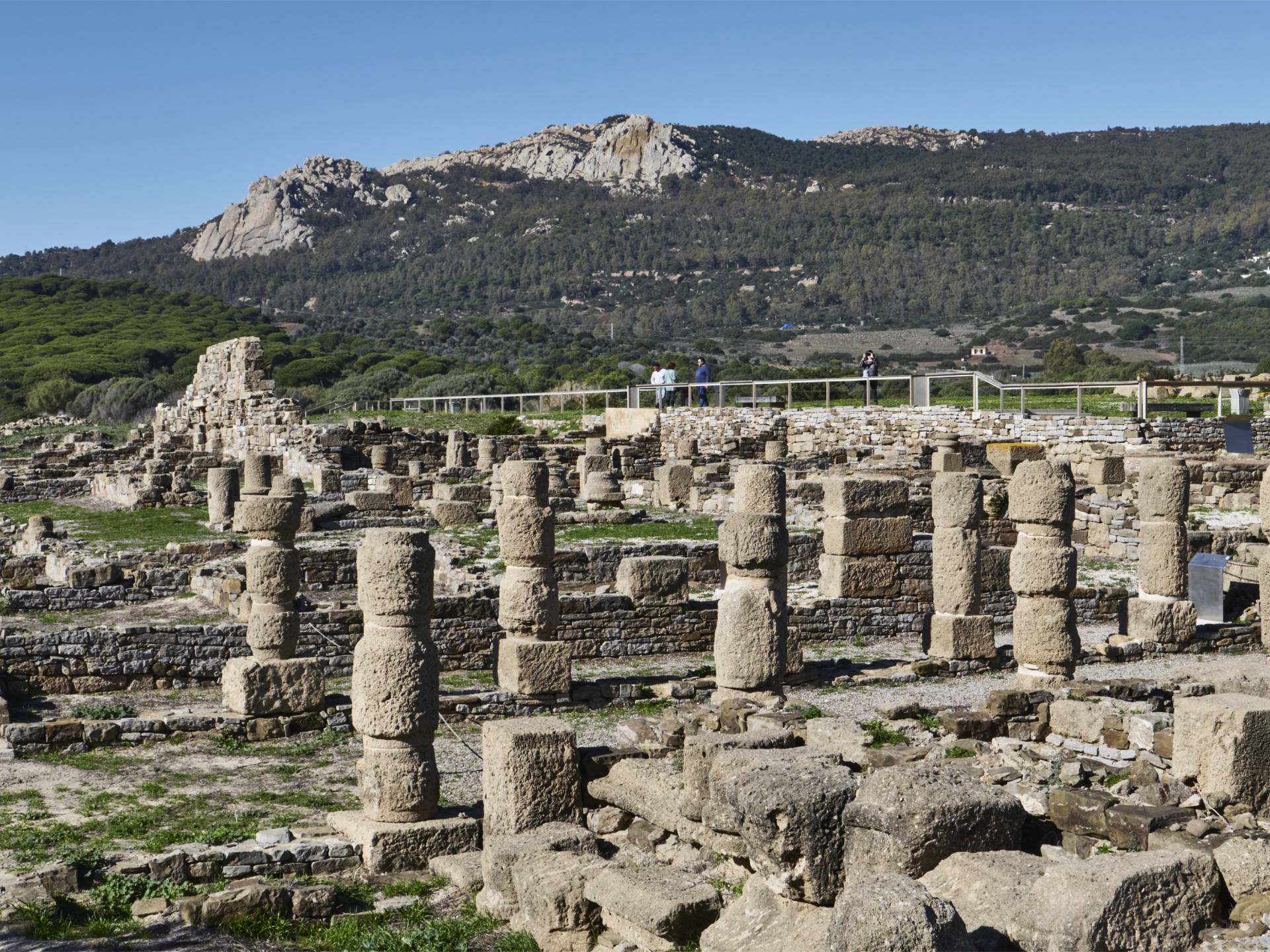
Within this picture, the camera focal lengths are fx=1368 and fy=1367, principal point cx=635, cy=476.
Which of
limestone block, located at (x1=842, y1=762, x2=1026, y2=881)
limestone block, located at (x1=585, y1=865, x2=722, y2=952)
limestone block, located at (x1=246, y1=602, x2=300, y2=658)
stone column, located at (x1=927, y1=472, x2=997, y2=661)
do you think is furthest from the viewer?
stone column, located at (x1=927, y1=472, x2=997, y2=661)

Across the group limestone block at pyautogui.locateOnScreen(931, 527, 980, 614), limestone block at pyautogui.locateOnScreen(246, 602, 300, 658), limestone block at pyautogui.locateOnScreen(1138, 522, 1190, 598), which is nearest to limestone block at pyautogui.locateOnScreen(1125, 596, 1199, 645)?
limestone block at pyautogui.locateOnScreen(1138, 522, 1190, 598)

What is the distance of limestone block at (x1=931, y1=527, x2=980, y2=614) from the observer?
50.6 feet

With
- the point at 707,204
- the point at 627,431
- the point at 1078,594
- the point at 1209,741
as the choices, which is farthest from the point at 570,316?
the point at 1209,741

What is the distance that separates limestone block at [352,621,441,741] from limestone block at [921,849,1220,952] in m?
4.09

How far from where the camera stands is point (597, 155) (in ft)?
546

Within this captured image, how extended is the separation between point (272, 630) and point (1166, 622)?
10342 mm

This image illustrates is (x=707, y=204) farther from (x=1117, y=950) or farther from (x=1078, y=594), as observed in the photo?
(x=1117, y=950)

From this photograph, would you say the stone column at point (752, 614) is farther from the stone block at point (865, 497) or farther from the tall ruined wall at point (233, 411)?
the tall ruined wall at point (233, 411)

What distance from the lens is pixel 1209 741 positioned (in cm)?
831

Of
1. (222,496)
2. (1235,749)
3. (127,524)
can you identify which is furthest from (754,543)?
(127,524)

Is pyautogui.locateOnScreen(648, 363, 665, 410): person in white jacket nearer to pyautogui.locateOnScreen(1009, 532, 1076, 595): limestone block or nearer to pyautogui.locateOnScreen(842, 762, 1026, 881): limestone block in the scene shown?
pyautogui.locateOnScreen(1009, 532, 1076, 595): limestone block

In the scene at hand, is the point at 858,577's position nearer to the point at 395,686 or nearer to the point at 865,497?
the point at 865,497

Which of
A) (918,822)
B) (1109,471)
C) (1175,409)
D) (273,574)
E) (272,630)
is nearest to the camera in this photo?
(918,822)

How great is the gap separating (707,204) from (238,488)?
124 m
